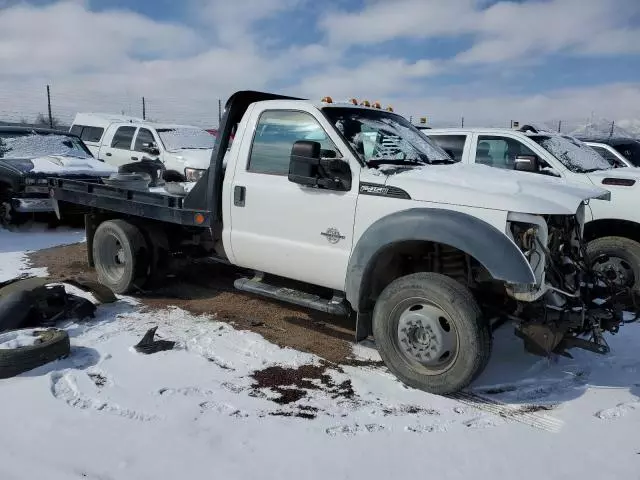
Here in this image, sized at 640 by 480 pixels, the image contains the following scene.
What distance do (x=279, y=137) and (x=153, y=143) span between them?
802 centimetres

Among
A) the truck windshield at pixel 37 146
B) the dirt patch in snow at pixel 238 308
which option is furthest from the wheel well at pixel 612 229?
the truck windshield at pixel 37 146

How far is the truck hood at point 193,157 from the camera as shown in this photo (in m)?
11.2

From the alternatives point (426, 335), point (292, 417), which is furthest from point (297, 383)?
point (426, 335)

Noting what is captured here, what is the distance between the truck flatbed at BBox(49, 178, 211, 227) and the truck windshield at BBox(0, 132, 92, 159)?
4.09 meters

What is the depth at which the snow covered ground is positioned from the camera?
9.96ft

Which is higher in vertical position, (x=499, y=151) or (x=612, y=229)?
(x=499, y=151)

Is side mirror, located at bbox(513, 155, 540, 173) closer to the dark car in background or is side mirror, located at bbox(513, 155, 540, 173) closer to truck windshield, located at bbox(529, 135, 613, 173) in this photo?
truck windshield, located at bbox(529, 135, 613, 173)

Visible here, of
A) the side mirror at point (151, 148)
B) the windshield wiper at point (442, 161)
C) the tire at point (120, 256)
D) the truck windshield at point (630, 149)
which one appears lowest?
the tire at point (120, 256)

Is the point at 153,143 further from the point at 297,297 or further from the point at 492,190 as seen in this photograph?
the point at 492,190

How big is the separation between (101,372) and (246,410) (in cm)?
121

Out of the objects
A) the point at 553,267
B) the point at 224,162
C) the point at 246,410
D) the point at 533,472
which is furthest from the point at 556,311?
the point at 224,162

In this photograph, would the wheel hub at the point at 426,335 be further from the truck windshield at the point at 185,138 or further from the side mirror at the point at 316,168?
the truck windshield at the point at 185,138

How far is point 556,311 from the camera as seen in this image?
3.85m

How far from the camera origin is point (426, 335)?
3943mm
